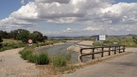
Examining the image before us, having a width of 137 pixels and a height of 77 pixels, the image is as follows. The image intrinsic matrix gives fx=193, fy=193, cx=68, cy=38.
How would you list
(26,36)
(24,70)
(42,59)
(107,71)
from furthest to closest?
(26,36) < (42,59) < (24,70) < (107,71)

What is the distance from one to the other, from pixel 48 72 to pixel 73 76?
190cm

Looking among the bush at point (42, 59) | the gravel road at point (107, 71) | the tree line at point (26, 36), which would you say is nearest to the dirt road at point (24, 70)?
the bush at point (42, 59)

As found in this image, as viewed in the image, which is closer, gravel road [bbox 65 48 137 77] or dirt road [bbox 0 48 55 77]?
gravel road [bbox 65 48 137 77]

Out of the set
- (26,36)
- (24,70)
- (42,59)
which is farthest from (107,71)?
(26,36)

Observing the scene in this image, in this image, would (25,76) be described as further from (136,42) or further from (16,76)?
(136,42)

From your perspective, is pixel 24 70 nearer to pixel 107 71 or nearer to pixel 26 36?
pixel 107 71

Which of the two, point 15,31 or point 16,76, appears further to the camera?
point 15,31

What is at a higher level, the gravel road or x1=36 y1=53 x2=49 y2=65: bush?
x1=36 y1=53 x2=49 y2=65: bush

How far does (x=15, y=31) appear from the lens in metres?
144

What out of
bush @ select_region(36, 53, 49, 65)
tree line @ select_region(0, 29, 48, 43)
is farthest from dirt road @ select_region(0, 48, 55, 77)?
Result: tree line @ select_region(0, 29, 48, 43)

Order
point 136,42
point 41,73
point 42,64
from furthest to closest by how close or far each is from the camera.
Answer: point 136,42, point 42,64, point 41,73

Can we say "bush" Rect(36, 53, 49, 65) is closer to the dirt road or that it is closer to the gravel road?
the dirt road

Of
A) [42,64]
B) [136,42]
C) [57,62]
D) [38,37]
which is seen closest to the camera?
[57,62]

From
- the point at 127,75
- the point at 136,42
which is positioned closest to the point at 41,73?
the point at 127,75
